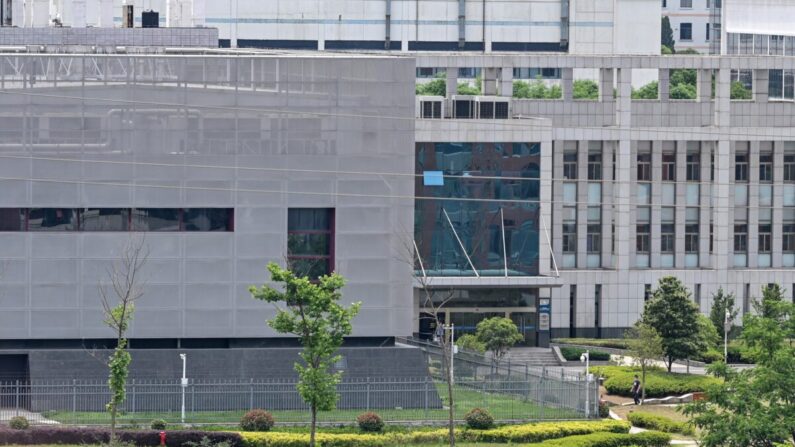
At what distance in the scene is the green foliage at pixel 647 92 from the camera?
13762cm

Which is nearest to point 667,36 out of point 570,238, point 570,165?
point 570,165

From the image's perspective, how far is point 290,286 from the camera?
69.3 metres

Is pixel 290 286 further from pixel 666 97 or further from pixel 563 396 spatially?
pixel 666 97

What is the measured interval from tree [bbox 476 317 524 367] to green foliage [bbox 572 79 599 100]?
1738 inches

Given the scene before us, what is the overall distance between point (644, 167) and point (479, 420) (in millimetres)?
39394

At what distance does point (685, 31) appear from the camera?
183 meters

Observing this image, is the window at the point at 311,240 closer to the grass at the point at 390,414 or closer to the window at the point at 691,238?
the grass at the point at 390,414

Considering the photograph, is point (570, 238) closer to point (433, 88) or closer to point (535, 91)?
point (433, 88)

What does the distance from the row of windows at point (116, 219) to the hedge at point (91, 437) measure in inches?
423

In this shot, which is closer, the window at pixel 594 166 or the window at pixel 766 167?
the window at pixel 594 166

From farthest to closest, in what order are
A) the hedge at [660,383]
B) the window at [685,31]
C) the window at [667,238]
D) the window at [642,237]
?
the window at [685,31] → the window at [667,238] → the window at [642,237] → the hedge at [660,383]

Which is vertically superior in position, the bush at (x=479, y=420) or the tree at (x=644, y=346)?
the tree at (x=644, y=346)

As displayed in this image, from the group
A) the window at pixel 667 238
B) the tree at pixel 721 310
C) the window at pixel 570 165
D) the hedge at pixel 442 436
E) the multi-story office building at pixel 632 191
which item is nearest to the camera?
the hedge at pixel 442 436

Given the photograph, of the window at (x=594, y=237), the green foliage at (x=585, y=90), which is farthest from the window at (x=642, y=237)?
the green foliage at (x=585, y=90)
